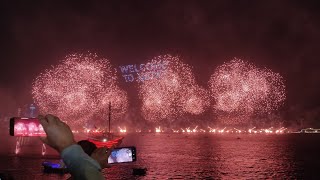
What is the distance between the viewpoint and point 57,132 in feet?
10.1

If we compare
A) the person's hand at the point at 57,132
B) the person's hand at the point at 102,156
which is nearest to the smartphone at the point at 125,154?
the person's hand at the point at 102,156

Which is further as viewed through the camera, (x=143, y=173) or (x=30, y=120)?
(x=143, y=173)

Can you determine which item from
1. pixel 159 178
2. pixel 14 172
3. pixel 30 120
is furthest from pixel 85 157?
pixel 14 172

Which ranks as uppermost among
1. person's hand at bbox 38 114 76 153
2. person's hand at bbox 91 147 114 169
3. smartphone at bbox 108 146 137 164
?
person's hand at bbox 38 114 76 153

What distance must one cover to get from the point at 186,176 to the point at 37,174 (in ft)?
83.3

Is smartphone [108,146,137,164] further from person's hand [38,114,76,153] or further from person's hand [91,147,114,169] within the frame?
person's hand [38,114,76,153]

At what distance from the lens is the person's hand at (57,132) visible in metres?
3.07

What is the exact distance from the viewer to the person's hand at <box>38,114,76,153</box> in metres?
3.07

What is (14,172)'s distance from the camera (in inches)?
2488

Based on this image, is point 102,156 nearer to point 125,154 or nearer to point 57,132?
point 57,132

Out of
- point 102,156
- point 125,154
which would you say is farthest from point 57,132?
point 125,154

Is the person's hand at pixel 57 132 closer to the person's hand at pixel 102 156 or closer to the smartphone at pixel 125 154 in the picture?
the person's hand at pixel 102 156

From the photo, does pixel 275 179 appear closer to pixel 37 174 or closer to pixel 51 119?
pixel 37 174

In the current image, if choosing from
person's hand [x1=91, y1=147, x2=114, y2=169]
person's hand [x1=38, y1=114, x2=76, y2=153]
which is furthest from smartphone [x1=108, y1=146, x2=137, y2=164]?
person's hand [x1=38, y1=114, x2=76, y2=153]
